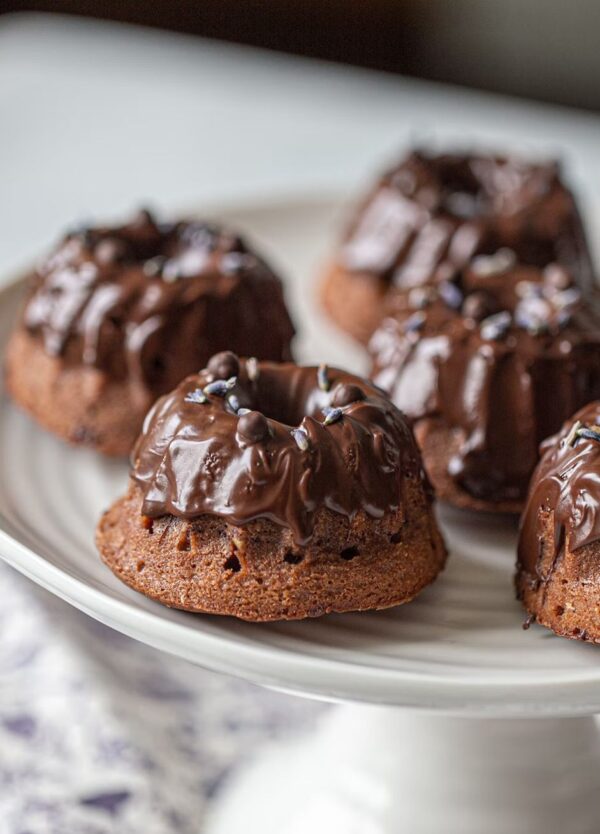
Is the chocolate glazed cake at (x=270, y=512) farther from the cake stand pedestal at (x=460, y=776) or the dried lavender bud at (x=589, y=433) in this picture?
the cake stand pedestal at (x=460, y=776)

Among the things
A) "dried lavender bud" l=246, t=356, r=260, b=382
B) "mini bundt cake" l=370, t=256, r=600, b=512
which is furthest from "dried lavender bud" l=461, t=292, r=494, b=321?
"dried lavender bud" l=246, t=356, r=260, b=382

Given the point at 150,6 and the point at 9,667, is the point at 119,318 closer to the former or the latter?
the point at 9,667

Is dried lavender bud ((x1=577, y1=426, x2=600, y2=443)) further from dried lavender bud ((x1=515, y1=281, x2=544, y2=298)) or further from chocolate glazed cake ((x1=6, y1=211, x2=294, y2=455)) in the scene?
chocolate glazed cake ((x1=6, y1=211, x2=294, y2=455))

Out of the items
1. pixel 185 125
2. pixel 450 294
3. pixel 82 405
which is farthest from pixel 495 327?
pixel 185 125

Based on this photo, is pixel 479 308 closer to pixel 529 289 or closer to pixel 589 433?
pixel 529 289

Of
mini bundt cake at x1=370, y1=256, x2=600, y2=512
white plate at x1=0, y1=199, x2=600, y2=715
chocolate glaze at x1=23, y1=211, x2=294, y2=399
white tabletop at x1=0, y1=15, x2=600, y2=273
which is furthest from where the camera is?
white tabletop at x1=0, y1=15, x2=600, y2=273

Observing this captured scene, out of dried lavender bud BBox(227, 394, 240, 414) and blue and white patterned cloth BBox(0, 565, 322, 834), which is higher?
dried lavender bud BBox(227, 394, 240, 414)
